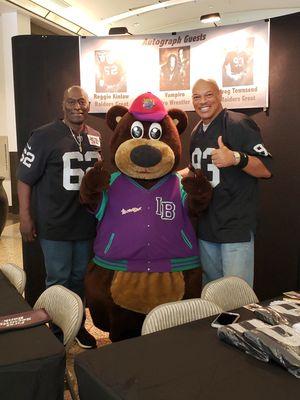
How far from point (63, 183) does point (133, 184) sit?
0.51m

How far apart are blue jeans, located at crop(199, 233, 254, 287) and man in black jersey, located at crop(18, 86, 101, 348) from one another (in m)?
0.75

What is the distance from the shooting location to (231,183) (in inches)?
89.6

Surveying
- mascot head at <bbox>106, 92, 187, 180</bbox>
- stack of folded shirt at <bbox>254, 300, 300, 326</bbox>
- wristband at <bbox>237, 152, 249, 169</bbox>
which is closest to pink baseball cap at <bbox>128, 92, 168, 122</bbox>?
mascot head at <bbox>106, 92, 187, 180</bbox>

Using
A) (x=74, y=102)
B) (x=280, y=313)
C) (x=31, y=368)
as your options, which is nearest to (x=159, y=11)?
(x=74, y=102)

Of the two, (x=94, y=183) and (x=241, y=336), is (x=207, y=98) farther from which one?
(x=241, y=336)

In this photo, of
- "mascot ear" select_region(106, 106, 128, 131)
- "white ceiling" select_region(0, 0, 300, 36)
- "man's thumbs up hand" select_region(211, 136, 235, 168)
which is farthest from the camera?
"white ceiling" select_region(0, 0, 300, 36)

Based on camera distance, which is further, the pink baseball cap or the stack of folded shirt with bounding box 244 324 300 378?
the pink baseball cap

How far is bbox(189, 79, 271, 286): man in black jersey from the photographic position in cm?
226

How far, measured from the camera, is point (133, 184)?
2283 millimetres

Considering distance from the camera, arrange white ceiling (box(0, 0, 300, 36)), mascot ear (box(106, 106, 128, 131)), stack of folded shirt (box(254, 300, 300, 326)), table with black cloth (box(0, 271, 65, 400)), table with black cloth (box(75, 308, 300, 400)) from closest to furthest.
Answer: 1. table with black cloth (box(75, 308, 300, 400))
2. table with black cloth (box(0, 271, 65, 400))
3. stack of folded shirt (box(254, 300, 300, 326))
4. mascot ear (box(106, 106, 128, 131))
5. white ceiling (box(0, 0, 300, 36))

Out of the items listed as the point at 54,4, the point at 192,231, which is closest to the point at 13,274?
the point at 192,231

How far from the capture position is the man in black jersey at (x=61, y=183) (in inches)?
101

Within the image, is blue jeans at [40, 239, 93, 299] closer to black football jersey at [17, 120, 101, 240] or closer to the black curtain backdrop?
black football jersey at [17, 120, 101, 240]

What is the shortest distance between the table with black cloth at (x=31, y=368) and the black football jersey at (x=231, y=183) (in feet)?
3.89
